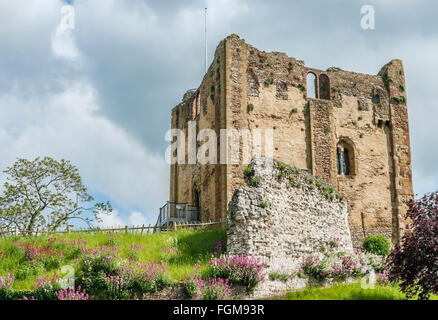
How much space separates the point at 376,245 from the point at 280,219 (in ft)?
38.0

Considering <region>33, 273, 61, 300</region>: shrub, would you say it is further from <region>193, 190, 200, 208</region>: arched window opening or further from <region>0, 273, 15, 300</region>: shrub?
<region>193, 190, 200, 208</region>: arched window opening

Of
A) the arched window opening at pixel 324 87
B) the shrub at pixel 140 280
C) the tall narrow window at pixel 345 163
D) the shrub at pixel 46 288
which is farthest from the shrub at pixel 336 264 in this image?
Result: the arched window opening at pixel 324 87

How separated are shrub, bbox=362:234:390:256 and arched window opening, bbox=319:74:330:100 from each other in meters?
8.79

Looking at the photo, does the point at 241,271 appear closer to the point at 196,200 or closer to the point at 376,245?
the point at 376,245

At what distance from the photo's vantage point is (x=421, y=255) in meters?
16.1

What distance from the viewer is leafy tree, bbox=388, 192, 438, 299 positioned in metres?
15.8

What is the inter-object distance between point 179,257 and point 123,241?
106 inches

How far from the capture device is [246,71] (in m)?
30.3

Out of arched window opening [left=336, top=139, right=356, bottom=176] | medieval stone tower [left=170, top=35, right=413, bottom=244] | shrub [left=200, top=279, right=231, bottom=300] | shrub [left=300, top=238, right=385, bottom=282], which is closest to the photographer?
shrub [left=200, top=279, right=231, bottom=300]

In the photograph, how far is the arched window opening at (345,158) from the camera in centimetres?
3228

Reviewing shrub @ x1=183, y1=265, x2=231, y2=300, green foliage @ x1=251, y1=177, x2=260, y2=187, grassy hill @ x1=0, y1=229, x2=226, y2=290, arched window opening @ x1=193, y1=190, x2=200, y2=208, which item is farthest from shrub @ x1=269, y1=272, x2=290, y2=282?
arched window opening @ x1=193, y1=190, x2=200, y2=208

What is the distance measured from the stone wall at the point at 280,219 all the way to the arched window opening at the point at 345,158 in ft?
34.9

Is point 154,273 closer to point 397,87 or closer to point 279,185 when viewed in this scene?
point 279,185

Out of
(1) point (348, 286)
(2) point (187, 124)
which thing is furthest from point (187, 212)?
(1) point (348, 286)
